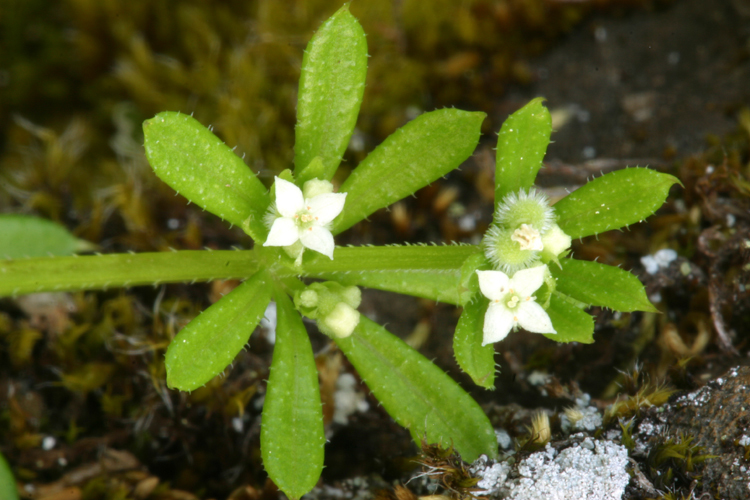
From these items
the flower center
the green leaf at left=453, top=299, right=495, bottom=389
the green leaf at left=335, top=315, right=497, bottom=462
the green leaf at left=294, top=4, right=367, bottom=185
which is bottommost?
the green leaf at left=335, top=315, right=497, bottom=462

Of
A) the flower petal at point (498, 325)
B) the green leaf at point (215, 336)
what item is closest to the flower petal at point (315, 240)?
the green leaf at point (215, 336)

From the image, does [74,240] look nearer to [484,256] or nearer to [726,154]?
[484,256]

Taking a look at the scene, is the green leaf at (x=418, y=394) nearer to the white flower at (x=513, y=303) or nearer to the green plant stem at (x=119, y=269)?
the white flower at (x=513, y=303)

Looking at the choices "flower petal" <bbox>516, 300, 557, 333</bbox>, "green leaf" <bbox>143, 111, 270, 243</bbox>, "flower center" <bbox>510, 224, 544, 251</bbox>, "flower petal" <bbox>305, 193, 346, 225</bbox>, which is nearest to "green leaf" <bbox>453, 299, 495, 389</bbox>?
"flower petal" <bbox>516, 300, 557, 333</bbox>

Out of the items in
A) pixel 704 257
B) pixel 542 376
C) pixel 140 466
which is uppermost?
pixel 704 257

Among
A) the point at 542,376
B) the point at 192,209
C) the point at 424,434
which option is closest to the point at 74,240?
the point at 192,209

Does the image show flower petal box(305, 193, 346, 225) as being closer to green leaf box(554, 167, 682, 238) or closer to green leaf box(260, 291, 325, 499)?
green leaf box(260, 291, 325, 499)

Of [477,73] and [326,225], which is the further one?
[477,73]

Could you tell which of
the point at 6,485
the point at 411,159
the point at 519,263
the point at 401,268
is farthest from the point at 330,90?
the point at 6,485
